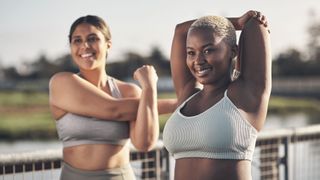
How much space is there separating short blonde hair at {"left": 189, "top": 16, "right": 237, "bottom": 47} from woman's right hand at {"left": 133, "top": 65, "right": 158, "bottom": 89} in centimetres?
42

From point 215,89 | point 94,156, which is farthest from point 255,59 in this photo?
point 94,156

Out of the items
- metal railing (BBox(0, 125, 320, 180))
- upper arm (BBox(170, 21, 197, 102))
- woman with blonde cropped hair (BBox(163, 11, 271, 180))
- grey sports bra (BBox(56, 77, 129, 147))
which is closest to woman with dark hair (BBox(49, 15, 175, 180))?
grey sports bra (BBox(56, 77, 129, 147))

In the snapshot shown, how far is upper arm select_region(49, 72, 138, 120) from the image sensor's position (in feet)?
9.84

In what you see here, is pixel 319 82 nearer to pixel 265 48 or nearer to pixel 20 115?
pixel 20 115

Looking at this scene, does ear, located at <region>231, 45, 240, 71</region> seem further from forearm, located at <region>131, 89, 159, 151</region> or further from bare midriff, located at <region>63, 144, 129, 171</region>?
bare midriff, located at <region>63, 144, 129, 171</region>

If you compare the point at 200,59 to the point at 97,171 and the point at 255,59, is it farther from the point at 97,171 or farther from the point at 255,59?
the point at 97,171

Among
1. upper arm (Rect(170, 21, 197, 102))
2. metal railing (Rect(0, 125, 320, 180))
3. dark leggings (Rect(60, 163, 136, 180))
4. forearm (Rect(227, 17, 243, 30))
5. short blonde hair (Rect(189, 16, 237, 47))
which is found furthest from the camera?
metal railing (Rect(0, 125, 320, 180))

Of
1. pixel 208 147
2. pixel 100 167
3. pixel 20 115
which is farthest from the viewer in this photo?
pixel 20 115

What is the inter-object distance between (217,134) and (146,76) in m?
0.61

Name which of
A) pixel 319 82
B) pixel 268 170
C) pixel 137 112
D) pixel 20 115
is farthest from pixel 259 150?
pixel 319 82

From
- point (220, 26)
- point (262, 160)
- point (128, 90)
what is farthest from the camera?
point (262, 160)

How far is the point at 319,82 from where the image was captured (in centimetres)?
6097

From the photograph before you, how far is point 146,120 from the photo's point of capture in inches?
117

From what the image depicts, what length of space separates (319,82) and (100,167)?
59.9 meters
